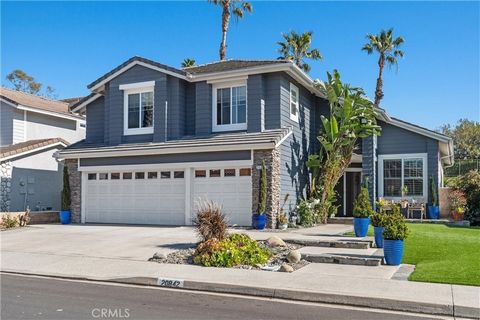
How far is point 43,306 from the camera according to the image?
7598mm

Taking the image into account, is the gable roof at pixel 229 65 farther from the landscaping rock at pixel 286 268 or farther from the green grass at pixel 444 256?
the landscaping rock at pixel 286 268

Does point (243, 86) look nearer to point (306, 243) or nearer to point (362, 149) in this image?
point (362, 149)

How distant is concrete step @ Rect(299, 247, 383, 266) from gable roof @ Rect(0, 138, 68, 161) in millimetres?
16571

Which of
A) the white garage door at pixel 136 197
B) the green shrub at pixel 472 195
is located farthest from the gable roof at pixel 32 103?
the green shrub at pixel 472 195

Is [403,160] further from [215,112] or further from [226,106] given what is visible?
[215,112]

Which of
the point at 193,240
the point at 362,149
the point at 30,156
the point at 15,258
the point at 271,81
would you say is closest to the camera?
the point at 15,258

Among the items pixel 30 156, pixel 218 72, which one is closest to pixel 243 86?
pixel 218 72

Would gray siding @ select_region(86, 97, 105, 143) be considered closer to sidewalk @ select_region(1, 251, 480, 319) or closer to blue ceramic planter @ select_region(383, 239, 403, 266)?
sidewalk @ select_region(1, 251, 480, 319)

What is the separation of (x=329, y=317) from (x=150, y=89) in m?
16.1

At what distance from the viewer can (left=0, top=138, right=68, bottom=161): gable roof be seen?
2358cm

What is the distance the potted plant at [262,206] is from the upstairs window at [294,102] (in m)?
3.79

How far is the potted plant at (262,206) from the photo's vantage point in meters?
17.7

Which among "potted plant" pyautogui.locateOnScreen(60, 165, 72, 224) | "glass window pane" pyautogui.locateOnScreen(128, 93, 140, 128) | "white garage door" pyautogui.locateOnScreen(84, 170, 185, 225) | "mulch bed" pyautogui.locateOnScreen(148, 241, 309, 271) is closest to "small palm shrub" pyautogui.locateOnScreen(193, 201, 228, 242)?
"mulch bed" pyautogui.locateOnScreen(148, 241, 309, 271)

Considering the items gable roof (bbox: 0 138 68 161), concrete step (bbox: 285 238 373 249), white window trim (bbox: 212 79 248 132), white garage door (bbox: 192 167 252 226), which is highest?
white window trim (bbox: 212 79 248 132)
